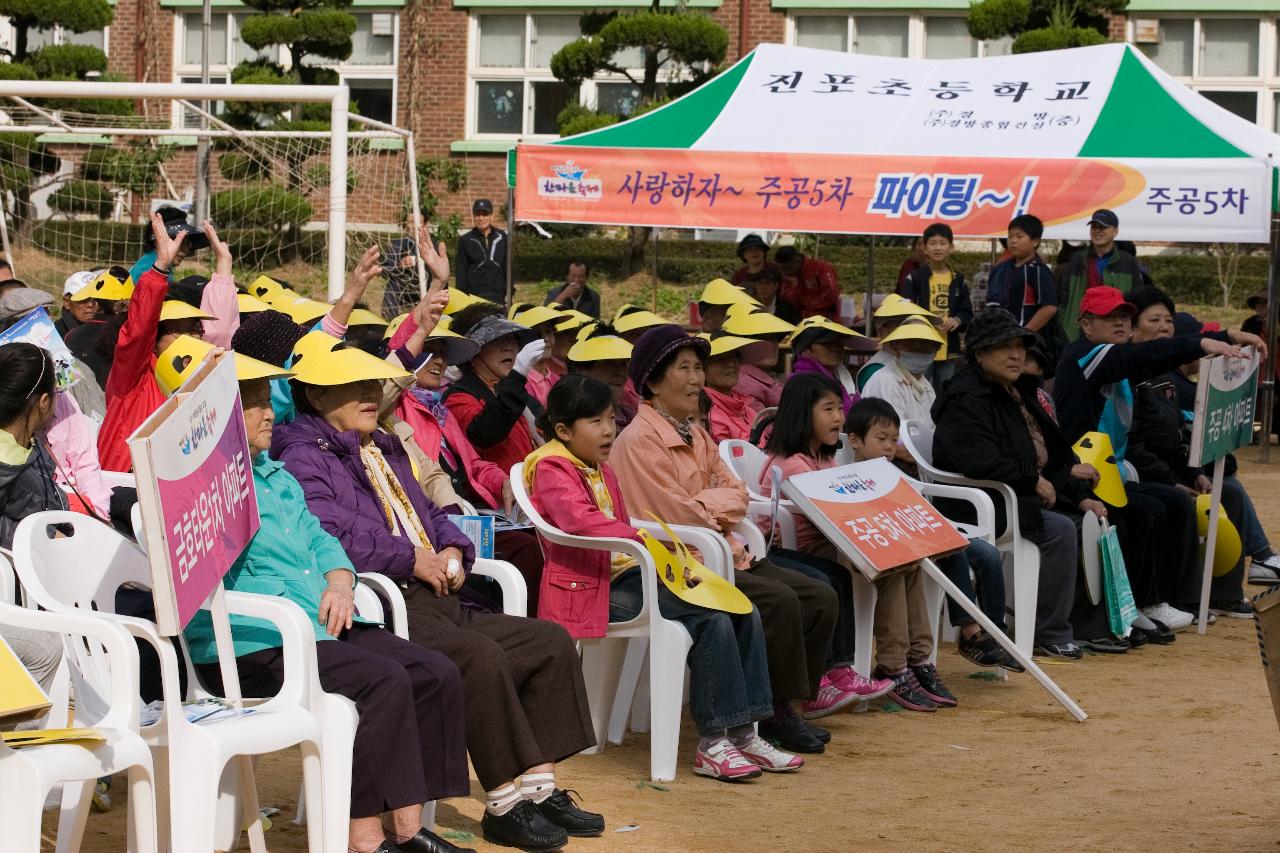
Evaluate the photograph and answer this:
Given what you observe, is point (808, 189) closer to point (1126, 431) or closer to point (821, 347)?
point (821, 347)

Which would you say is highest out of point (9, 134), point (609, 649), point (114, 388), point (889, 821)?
point (9, 134)

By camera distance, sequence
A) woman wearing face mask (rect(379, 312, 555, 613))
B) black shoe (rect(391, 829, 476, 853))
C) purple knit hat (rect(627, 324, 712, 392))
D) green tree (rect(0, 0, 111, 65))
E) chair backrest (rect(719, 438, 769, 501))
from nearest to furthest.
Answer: black shoe (rect(391, 829, 476, 853))
woman wearing face mask (rect(379, 312, 555, 613))
purple knit hat (rect(627, 324, 712, 392))
chair backrest (rect(719, 438, 769, 501))
green tree (rect(0, 0, 111, 65))

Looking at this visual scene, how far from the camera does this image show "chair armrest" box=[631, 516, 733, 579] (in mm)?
6145

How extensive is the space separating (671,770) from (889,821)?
0.78m

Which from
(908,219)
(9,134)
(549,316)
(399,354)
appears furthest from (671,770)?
(9,134)

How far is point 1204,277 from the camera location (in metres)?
21.0

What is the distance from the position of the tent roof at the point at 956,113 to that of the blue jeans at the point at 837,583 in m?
5.91

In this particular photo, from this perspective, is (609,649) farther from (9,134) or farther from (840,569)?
(9,134)

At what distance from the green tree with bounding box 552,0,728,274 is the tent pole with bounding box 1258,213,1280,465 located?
8570mm

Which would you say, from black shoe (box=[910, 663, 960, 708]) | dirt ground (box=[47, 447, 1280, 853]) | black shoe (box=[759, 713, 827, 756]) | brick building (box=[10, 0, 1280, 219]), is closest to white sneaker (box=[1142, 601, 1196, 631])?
dirt ground (box=[47, 447, 1280, 853])

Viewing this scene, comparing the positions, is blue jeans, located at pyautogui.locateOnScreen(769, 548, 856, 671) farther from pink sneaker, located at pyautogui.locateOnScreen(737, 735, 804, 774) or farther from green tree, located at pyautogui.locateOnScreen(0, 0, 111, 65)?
green tree, located at pyautogui.locateOnScreen(0, 0, 111, 65)

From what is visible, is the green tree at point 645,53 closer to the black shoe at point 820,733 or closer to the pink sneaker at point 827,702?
the pink sneaker at point 827,702

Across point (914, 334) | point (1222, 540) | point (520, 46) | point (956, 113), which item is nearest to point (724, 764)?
point (914, 334)

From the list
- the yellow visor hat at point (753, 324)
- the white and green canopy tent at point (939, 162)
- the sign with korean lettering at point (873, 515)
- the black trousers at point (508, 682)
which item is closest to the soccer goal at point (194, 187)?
the white and green canopy tent at point (939, 162)
